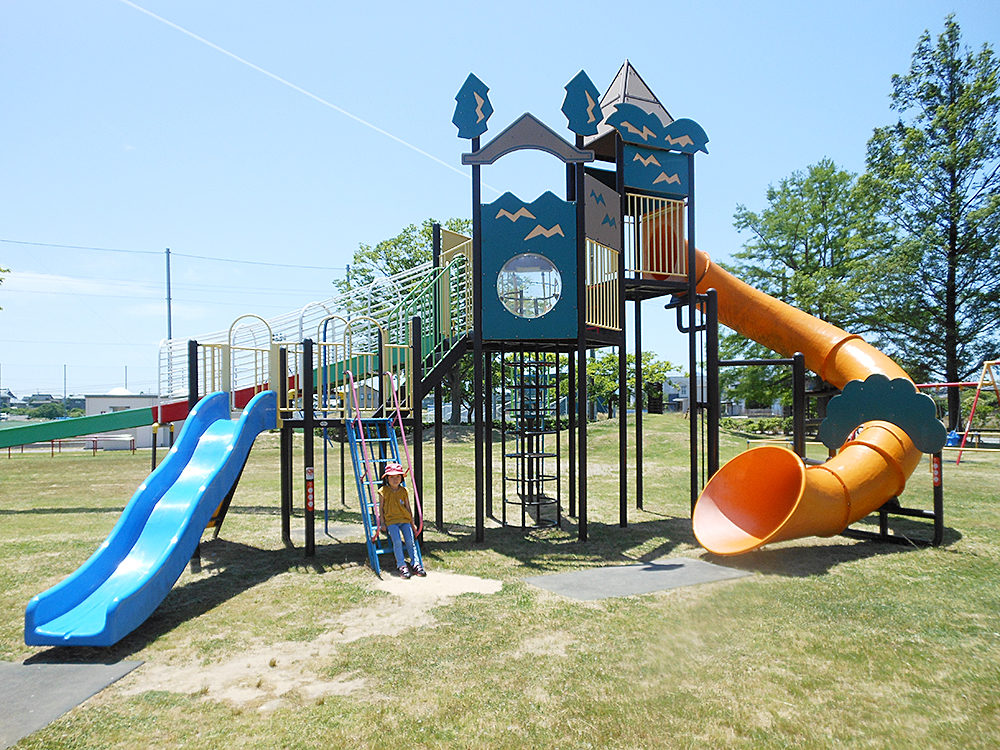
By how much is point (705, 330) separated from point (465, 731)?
8.56 metres

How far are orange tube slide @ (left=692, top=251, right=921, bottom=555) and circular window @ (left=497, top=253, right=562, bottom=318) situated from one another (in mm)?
3627

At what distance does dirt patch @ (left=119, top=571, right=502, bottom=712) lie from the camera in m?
5.05

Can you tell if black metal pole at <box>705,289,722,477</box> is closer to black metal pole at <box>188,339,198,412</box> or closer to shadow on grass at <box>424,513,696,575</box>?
shadow on grass at <box>424,513,696,575</box>

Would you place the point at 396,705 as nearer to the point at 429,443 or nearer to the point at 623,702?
the point at 623,702

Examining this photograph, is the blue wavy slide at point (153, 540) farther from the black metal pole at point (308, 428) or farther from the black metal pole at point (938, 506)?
the black metal pole at point (938, 506)

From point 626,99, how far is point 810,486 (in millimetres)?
7312

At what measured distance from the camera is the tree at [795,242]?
30.5 metres

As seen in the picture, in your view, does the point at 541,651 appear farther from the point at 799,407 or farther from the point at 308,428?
the point at 799,407

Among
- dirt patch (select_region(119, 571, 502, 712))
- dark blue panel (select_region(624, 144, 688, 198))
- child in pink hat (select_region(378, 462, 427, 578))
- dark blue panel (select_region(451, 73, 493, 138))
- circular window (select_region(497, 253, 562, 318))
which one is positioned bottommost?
dirt patch (select_region(119, 571, 502, 712))

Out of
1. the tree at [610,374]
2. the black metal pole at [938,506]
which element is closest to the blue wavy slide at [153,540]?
the black metal pole at [938,506]

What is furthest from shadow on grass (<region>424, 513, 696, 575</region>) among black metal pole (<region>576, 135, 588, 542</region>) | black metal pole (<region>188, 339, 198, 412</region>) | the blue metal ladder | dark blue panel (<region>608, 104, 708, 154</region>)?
dark blue panel (<region>608, 104, 708, 154</region>)

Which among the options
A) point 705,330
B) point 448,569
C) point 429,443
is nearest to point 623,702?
point 448,569

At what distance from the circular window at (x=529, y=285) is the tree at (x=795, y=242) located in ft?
72.9

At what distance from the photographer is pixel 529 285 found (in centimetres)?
1070
